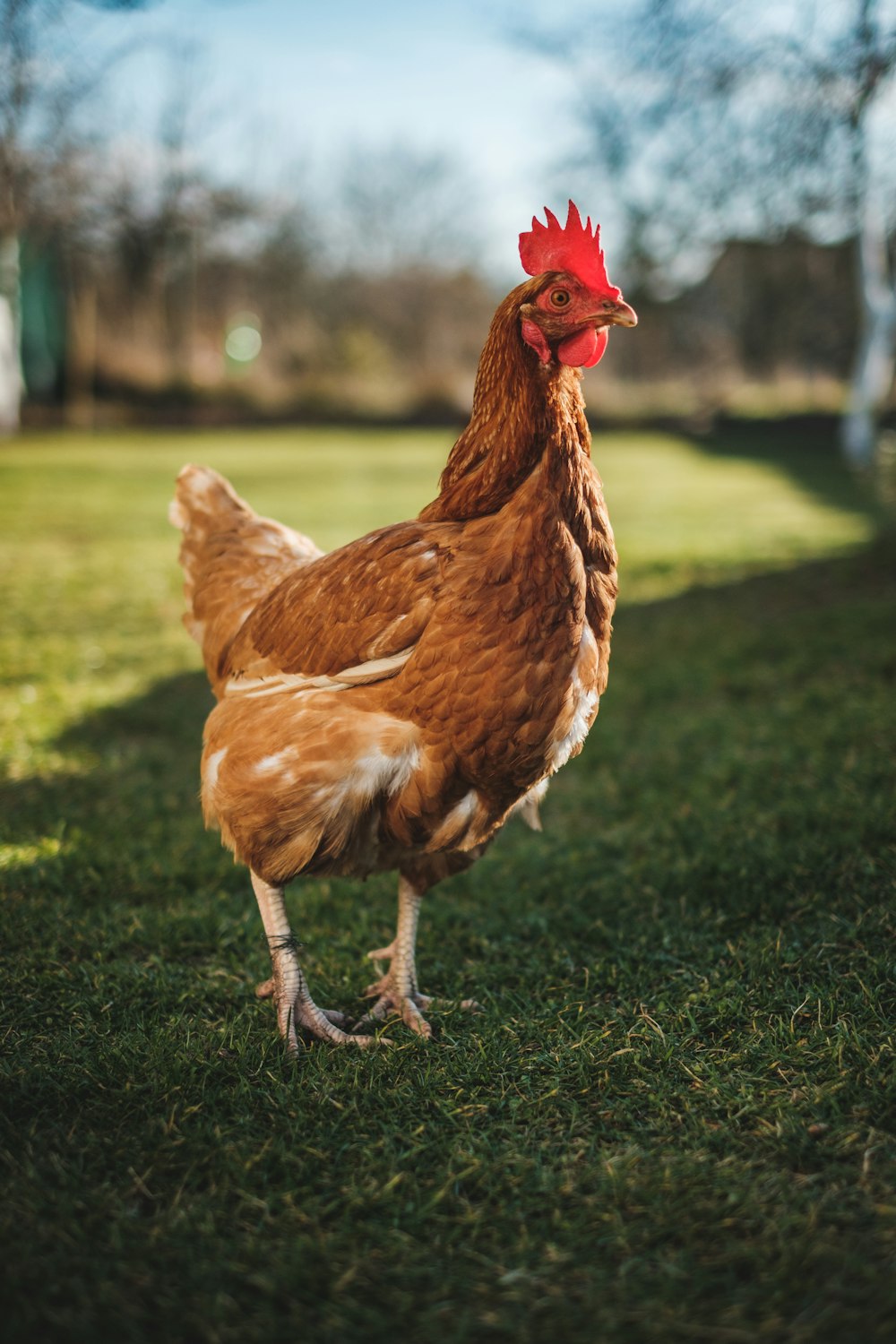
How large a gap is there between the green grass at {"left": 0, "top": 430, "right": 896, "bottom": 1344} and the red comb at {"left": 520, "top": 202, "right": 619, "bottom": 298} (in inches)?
74.8

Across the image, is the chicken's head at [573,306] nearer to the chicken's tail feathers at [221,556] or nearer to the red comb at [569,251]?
the red comb at [569,251]

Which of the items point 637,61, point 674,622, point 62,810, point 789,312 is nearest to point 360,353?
point 789,312

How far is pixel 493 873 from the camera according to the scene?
3648 millimetres

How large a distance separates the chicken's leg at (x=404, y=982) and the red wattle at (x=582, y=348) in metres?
1.51

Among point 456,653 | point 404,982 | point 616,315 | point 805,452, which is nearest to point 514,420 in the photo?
point 616,315

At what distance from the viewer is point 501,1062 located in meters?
2.38

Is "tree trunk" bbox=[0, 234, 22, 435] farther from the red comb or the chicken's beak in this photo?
the chicken's beak

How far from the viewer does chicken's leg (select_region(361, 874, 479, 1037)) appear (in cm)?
265

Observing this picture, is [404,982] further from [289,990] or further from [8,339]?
[8,339]

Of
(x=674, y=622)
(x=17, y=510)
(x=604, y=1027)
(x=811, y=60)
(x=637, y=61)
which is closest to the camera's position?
(x=604, y=1027)

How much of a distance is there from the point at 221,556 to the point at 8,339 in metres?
19.4

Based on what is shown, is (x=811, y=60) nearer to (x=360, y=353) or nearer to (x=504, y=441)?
(x=504, y=441)

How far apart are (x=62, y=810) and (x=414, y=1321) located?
279 cm

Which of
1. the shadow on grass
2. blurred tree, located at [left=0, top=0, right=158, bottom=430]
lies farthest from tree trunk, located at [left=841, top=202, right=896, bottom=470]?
blurred tree, located at [left=0, top=0, right=158, bottom=430]
